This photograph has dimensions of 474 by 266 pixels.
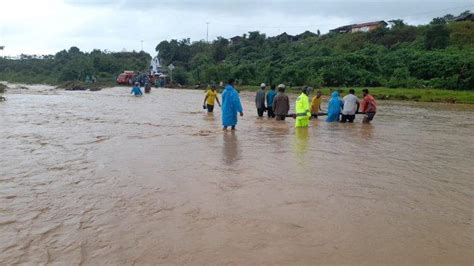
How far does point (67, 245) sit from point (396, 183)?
466 cm

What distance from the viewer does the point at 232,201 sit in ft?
18.0

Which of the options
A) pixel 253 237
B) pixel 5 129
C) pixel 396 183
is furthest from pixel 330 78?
pixel 253 237

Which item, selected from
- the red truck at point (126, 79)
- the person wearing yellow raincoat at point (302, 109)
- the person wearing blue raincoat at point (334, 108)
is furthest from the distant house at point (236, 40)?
the person wearing yellow raincoat at point (302, 109)

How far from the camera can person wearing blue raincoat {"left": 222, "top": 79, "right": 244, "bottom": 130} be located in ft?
38.8

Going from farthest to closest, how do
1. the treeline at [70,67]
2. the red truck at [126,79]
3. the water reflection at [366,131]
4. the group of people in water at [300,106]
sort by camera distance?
the treeline at [70,67], the red truck at [126,79], the water reflection at [366,131], the group of people in water at [300,106]

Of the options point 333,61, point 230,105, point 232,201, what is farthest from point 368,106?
point 333,61

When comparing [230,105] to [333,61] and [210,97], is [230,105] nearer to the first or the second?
Result: [210,97]

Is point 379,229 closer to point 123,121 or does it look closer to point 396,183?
point 396,183

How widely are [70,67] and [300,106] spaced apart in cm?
5610

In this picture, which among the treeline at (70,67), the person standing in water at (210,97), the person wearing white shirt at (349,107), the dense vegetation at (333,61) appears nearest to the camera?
the person wearing white shirt at (349,107)

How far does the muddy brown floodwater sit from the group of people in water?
4.65 feet

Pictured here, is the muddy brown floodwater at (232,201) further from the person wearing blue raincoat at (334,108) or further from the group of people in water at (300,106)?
the person wearing blue raincoat at (334,108)

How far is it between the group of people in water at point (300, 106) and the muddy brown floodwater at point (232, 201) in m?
1.42

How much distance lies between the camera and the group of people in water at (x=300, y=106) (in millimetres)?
12055
